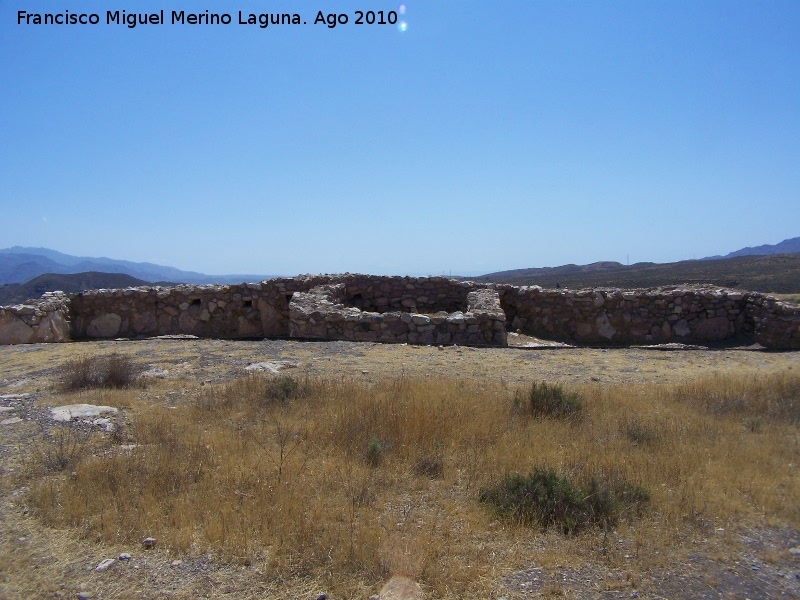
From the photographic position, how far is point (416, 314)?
1149 cm

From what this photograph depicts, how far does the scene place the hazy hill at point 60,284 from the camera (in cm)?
2959

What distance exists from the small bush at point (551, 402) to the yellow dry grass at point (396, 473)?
0.49ft

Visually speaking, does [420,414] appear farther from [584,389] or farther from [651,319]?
[651,319]

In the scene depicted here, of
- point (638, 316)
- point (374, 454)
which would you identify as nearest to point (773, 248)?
point (638, 316)

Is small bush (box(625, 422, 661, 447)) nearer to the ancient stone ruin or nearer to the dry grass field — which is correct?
the dry grass field

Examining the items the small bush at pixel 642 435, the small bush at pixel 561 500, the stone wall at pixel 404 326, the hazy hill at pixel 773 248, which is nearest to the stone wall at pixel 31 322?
the stone wall at pixel 404 326

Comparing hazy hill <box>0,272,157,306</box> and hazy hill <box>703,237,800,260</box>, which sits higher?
hazy hill <box>703,237,800,260</box>

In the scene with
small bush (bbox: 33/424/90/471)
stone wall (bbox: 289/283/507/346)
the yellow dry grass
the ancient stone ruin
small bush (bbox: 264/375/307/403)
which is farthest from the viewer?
the ancient stone ruin

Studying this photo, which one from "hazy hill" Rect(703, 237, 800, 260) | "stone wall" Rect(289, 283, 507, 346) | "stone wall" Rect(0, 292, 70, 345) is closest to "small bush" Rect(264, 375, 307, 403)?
"stone wall" Rect(289, 283, 507, 346)

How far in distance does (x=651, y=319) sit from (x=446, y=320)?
17.7 ft

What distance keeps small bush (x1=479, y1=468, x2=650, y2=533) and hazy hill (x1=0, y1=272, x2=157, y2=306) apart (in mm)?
27057

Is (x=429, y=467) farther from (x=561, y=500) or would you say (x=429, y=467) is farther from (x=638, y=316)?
(x=638, y=316)

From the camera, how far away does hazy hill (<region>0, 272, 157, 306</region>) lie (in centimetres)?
2959

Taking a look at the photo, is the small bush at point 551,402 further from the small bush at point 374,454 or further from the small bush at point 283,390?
the small bush at point 283,390
